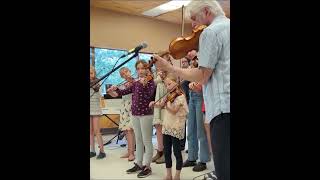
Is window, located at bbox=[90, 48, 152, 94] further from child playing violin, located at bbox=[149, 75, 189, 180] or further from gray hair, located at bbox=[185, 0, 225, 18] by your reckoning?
gray hair, located at bbox=[185, 0, 225, 18]

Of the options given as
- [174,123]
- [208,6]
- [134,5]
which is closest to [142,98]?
[174,123]

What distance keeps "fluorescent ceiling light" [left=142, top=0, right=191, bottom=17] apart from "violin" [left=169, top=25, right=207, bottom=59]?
3.85m

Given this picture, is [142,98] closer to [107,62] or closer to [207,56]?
[207,56]

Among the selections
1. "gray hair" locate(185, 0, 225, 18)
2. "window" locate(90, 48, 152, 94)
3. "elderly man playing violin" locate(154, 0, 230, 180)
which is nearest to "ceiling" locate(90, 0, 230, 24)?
"window" locate(90, 48, 152, 94)

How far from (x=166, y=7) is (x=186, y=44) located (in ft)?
14.5

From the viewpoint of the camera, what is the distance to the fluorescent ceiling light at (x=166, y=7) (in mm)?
5447

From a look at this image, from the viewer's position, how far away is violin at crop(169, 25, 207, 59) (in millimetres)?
1581

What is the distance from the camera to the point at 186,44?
5.36ft

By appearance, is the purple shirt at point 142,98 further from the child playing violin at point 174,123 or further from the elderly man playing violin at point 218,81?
the elderly man playing violin at point 218,81

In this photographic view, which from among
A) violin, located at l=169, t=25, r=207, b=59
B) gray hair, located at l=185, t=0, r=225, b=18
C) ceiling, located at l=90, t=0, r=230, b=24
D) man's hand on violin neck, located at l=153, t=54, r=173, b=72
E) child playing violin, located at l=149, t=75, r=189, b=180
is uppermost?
ceiling, located at l=90, t=0, r=230, b=24
